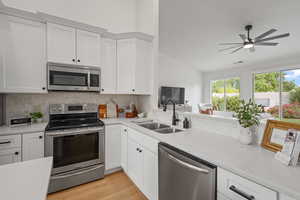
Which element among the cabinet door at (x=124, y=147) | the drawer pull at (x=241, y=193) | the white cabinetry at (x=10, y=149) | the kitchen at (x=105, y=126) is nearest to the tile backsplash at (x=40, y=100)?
the kitchen at (x=105, y=126)

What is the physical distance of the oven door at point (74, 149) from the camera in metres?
1.71

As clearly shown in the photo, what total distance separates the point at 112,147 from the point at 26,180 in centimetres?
155

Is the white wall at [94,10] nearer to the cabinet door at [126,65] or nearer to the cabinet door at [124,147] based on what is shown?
the cabinet door at [126,65]

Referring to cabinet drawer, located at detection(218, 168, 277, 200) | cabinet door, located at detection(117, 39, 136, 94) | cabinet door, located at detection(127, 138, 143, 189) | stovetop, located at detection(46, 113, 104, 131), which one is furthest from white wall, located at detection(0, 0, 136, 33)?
cabinet drawer, located at detection(218, 168, 277, 200)

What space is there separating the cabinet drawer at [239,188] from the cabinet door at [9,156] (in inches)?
86.4

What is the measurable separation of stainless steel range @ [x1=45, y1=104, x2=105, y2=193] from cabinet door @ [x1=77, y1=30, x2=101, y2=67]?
0.84 m

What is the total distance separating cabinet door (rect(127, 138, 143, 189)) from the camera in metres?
1.67

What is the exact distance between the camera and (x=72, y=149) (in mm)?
1818

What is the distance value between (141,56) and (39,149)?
209 centimetres

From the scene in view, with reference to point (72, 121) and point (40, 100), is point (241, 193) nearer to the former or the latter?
point (72, 121)

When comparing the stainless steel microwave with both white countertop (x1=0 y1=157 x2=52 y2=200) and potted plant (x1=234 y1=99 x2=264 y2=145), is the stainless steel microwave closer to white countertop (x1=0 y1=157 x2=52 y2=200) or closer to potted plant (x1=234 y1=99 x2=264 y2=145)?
white countertop (x1=0 y1=157 x2=52 y2=200)

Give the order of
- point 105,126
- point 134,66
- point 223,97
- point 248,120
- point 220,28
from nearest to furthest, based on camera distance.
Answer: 1. point 248,120
2. point 105,126
3. point 134,66
4. point 223,97
5. point 220,28

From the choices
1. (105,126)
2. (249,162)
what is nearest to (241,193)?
(249,162)

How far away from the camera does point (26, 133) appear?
1588 millimetres
